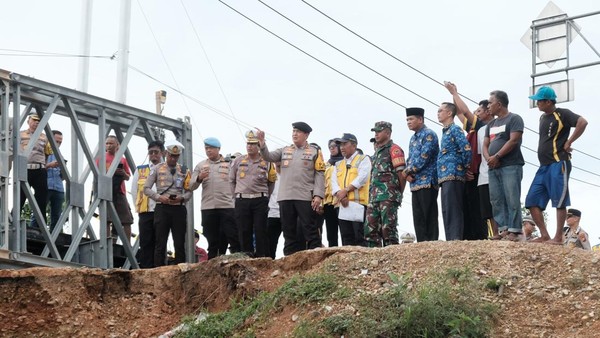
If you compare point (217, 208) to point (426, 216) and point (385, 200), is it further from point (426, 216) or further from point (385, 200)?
point (426, 216)

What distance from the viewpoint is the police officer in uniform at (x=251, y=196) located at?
1386cm

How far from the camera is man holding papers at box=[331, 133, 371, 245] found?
43.7 feet

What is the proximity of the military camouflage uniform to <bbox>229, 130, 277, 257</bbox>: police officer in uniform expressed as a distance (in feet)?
5.17

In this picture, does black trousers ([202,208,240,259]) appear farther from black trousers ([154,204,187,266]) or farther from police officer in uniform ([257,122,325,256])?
police officer in uniform ([257,122,325,256])

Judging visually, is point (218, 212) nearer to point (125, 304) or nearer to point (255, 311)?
point (125, 304)

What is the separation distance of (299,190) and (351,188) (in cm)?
60

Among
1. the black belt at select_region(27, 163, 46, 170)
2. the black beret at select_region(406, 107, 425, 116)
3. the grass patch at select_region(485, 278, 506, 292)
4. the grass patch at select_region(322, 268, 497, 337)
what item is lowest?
the grass patch at select_region(322, 268, 497, 337)

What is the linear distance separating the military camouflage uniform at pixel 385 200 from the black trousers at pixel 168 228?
111 inches

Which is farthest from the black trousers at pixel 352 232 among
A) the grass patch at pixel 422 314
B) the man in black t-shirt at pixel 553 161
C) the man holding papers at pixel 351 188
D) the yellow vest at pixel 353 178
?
A: the grass patch at pixel 422 314

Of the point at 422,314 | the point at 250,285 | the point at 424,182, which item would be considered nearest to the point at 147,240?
the point at 250,285

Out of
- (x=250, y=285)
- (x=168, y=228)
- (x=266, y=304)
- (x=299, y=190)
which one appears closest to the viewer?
(x=266, y=304)

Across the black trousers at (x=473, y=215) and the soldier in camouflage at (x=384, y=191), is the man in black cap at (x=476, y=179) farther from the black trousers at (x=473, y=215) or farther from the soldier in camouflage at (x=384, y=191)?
the soldier in camouflage at (x=384, y=191)

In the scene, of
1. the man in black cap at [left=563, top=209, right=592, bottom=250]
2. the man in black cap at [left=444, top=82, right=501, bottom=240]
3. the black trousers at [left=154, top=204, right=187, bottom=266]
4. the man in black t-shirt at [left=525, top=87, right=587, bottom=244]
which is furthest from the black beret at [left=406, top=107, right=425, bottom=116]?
the black trousers at [left=154, top=204, right=187, bottom=266]

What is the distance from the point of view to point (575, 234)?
13.9m
